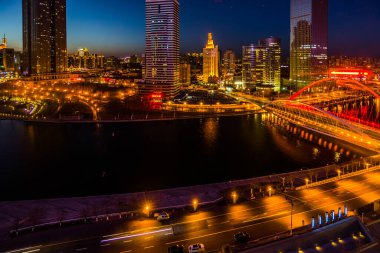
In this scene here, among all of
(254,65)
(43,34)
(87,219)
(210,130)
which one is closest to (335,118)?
(210,130)

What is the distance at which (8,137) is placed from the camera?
16938mm

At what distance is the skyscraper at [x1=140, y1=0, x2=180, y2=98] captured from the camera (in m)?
32.2

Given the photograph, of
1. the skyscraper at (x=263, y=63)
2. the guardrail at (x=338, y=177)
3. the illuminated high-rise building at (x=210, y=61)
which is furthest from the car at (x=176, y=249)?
the illuminated high-rise building at (x=210, y=61)

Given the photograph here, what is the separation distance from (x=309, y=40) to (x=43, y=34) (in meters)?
34.9

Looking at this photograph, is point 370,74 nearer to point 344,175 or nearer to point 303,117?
point 303,117

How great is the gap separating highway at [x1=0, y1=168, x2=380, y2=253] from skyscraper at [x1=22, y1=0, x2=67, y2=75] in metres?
48.3

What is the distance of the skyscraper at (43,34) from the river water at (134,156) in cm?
3307

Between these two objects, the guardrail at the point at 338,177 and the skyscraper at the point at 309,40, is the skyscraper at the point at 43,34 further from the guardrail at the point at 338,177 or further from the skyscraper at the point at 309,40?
the guardrail at the point at 338,177

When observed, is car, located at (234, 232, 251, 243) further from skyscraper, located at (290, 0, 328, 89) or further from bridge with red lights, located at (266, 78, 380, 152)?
skyscraper, located at (290, 0, 328, 89)

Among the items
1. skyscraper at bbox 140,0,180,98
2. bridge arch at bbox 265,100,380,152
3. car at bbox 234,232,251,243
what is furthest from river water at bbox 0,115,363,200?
skyscraper at bbox 140,0,180,98

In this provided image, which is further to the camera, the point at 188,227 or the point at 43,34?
the point at 43,34

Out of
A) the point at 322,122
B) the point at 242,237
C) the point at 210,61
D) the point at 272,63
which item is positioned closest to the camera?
the point at 242,237

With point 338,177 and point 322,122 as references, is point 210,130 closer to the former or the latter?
point 322,122

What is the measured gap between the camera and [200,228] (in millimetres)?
6355
